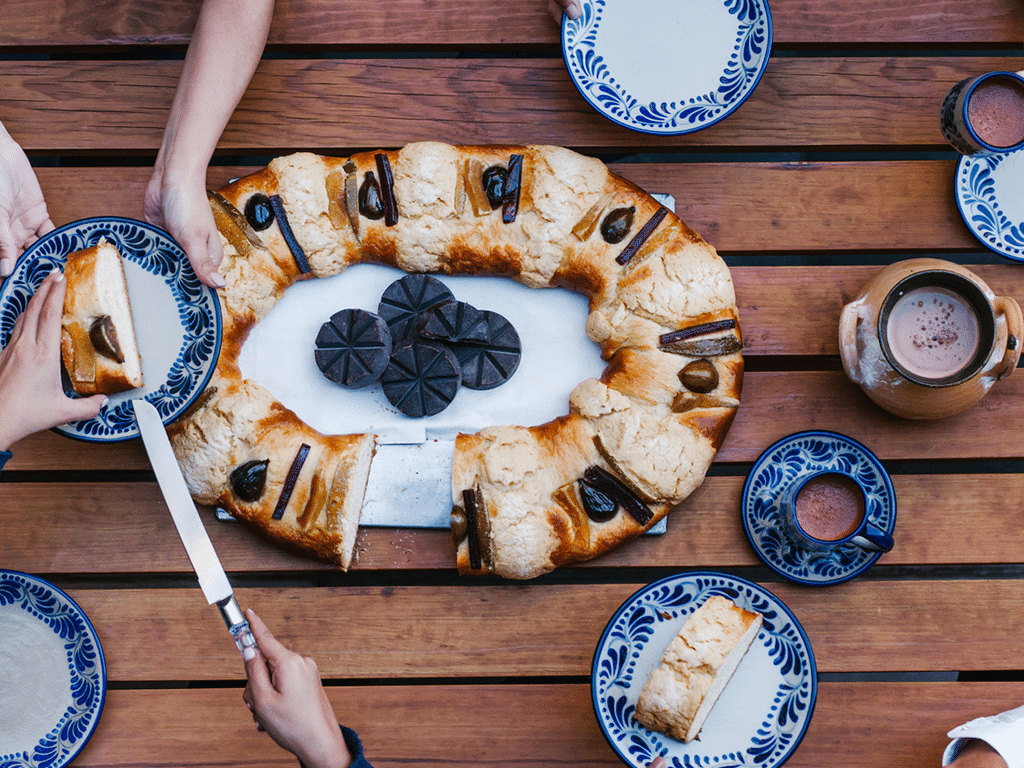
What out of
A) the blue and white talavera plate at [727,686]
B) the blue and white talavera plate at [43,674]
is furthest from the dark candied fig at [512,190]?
the blue and white talavera plate at [43,674]

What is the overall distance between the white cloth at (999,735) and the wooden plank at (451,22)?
160 cm

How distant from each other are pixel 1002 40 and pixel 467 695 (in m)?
2.06

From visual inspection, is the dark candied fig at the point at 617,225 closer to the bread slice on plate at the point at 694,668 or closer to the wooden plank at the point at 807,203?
the wooden plank at the point at 807,203

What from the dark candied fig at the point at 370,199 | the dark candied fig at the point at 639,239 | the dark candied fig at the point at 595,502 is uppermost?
the dark candied fig at the point at 370,199

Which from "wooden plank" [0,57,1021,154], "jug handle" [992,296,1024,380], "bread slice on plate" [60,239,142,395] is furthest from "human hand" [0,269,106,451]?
"jug handle" [992,296,1024,380]

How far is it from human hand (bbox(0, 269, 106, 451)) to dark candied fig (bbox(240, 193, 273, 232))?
0.41 m

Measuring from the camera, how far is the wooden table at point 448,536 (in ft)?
5.70

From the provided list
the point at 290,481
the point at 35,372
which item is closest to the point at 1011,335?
the point at 290,481

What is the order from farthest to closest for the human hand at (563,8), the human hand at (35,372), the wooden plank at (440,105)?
1. the wooden plank at (440,105)
2. the human hand at (563,8)
3. the human hand at (35,372)

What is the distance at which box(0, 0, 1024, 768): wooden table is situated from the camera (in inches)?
68.4

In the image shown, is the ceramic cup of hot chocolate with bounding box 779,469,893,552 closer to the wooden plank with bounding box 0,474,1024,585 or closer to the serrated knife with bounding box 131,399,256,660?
the wooden plank with bounding box 0,474,1024,585

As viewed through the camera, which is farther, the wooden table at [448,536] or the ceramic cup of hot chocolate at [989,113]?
the wooden table at [448,536]

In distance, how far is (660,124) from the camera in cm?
175

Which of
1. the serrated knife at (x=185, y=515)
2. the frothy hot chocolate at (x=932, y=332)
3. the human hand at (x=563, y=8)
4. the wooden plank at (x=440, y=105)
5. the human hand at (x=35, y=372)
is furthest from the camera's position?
the wooden plank at (x=440, y=105)
